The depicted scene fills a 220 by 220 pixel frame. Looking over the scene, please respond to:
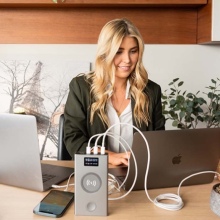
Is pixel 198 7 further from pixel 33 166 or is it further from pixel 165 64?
pixel 33 166

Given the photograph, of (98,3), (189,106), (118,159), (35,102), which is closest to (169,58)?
(189,106)

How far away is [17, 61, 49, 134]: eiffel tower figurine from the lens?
8.41ft

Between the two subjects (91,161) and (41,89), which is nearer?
(91,161)

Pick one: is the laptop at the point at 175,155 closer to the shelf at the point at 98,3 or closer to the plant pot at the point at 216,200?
the plant pot at the point at 216,200

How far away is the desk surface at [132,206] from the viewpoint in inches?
35.9

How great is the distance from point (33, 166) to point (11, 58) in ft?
5.62

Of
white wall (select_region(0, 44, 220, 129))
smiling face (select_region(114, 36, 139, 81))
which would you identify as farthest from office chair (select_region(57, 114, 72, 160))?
white wall (select_region(0, 44, 220, 129))

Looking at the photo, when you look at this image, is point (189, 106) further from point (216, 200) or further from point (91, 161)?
point (91, 161)

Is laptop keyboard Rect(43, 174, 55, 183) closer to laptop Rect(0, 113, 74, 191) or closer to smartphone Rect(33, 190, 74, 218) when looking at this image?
laptop Rect(0, 113, 74, 191)

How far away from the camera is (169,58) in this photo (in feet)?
8.64

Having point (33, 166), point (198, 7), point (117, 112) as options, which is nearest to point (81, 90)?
point (117, 112)

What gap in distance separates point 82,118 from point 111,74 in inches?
11.3

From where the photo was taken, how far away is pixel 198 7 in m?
2.56

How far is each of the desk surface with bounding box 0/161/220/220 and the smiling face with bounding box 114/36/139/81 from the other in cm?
78
